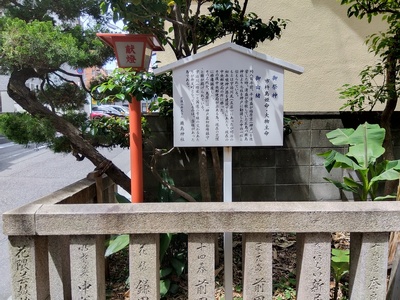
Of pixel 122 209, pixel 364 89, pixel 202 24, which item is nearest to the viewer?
pixel 122 209

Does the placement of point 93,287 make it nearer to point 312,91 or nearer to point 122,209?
point 122,209

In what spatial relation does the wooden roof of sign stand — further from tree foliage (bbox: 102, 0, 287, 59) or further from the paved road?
the paved road

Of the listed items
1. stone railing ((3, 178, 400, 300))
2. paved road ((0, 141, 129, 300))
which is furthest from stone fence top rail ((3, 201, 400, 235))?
paved road ((0, 141, 129, 300))

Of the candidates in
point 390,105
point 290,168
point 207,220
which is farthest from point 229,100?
point 390,105

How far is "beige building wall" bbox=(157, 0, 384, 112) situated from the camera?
5570mm

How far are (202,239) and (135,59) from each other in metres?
1.70

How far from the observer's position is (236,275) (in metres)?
3.21

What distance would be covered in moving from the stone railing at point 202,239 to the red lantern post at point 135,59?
81 centimetres

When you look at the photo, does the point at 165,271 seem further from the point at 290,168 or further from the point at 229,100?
the point at 290,168

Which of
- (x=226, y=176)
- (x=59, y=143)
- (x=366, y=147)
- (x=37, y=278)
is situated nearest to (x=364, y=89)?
(x=366, y=147)

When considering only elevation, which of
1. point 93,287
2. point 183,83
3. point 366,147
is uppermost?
point 183,83

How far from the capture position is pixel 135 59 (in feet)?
9.23

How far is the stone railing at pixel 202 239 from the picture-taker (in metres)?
2.03

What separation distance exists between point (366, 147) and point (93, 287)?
2796 millimetres
